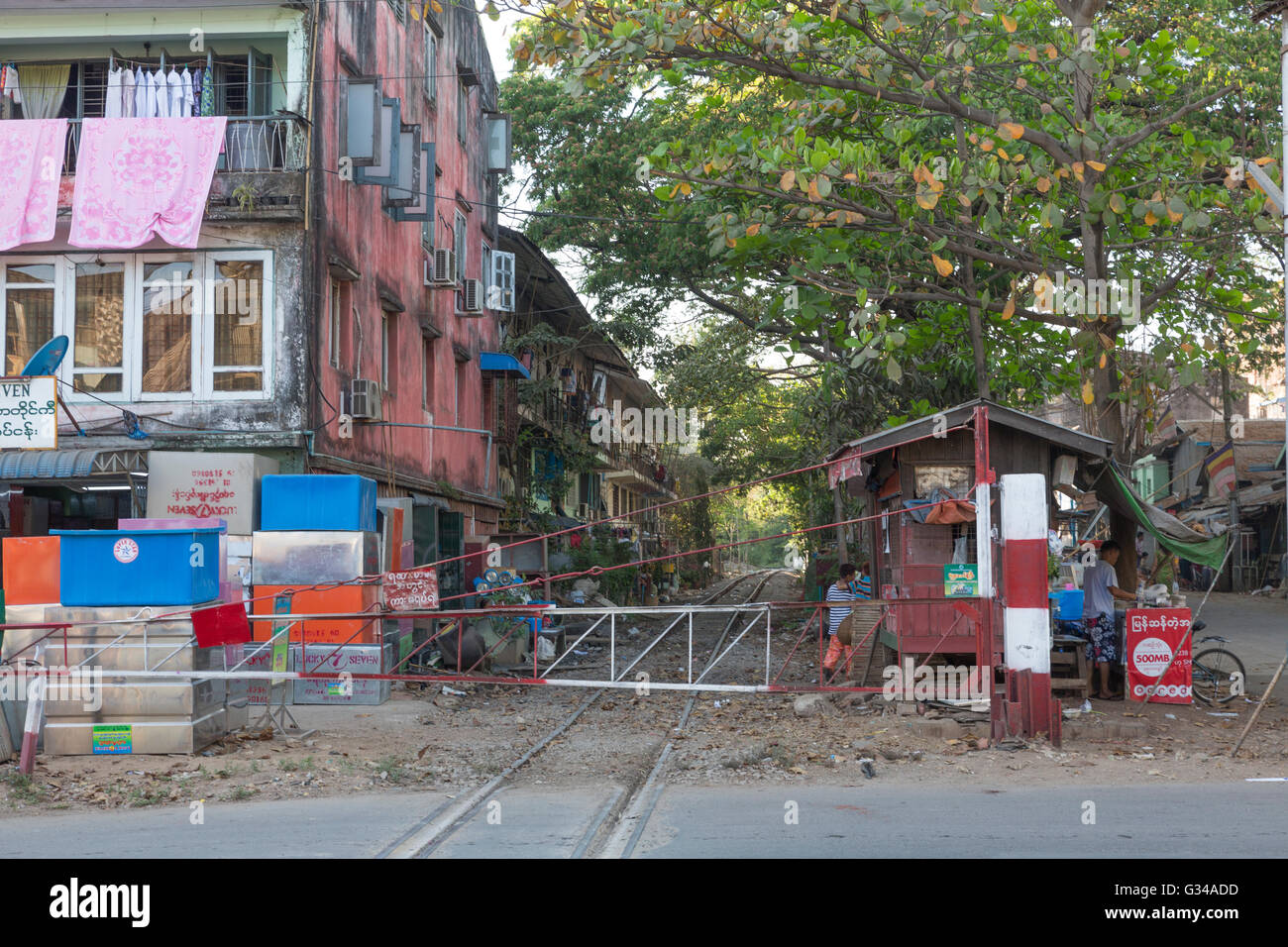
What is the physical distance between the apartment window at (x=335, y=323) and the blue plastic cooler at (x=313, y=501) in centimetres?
271

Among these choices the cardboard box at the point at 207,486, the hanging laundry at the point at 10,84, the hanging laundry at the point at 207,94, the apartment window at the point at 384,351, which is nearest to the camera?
the cardboard box at the point at 207,486

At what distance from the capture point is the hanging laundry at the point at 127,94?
17.8 m

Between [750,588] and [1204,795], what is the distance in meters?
47.0

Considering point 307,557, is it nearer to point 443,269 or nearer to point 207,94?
point 207,94

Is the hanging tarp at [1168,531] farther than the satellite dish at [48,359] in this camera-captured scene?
No

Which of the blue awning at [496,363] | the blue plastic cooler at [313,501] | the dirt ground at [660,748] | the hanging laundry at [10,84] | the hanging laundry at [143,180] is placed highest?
the hanging laundry at [10,84]

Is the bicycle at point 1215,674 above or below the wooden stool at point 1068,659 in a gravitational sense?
below

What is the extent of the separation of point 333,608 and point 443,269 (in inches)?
378

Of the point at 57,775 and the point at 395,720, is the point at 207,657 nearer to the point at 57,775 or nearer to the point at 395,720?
the point at 57,775

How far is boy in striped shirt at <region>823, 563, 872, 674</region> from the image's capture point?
15.7 m

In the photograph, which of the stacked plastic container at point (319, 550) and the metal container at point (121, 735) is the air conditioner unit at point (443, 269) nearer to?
the stacked plastic container at point (319, 550)

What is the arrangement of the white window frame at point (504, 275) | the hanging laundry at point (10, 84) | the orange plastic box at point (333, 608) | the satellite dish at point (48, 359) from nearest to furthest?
the satellite dish at point (48, 359), the orange plastic box at point (333, 608), the hanging laundry at point (10, 84), the white window frame at point (504, 275)

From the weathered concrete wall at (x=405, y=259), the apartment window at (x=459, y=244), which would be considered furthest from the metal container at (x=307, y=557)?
the apartment window at (x=459, y=244)

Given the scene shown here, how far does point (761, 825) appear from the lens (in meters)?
7.60
